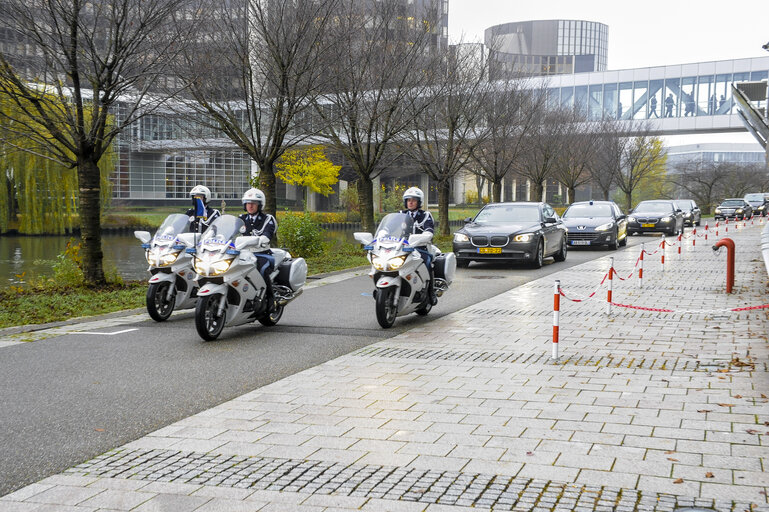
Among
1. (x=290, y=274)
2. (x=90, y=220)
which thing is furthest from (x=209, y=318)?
(x=90, y=220)

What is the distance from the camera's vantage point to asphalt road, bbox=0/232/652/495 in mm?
5217

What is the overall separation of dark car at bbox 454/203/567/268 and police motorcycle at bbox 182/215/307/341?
9.04 meters

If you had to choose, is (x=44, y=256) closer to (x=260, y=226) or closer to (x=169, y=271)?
(x=169, y=271)

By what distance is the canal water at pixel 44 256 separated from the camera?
76.7ft

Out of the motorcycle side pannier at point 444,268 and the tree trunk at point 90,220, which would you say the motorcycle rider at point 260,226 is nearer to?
the motorcycle side pannier at point 444,268

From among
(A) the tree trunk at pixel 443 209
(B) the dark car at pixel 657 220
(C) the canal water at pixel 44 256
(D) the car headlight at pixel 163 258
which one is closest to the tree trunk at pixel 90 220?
(D) the car headlight at pixel 163 258

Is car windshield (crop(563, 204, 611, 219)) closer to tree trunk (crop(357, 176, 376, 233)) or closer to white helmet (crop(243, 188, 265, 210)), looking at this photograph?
tree trunk (crop(357, 176, 376, 233))

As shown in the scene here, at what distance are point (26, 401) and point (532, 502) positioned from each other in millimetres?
4274

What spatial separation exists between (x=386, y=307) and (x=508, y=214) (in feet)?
34.7

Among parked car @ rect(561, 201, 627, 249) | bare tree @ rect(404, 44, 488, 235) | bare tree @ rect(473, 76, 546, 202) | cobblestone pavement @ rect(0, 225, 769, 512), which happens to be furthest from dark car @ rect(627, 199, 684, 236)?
cobblestone pavement @ rect(0, 225, 769, 512)

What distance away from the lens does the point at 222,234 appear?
30.1 feet

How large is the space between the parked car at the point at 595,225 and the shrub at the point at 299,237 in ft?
28.1

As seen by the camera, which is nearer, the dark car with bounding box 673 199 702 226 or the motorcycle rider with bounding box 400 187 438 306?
the motorcycle rider with bounding box 400 187 438 306

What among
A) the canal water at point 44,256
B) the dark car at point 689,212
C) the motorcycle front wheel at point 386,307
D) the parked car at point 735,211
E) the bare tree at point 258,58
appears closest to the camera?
the motorcycle front wheel at point 386,307
